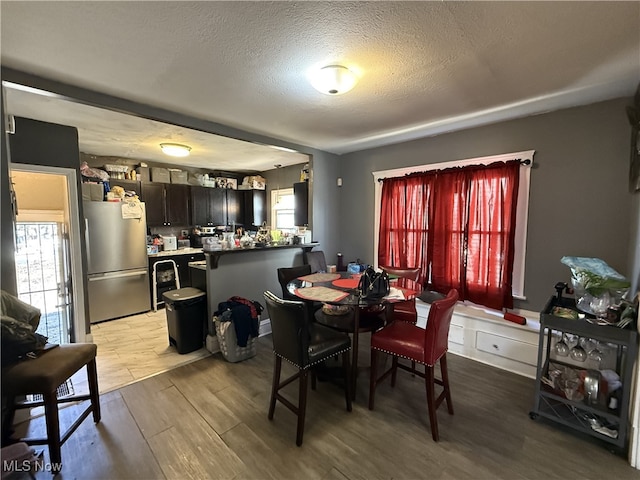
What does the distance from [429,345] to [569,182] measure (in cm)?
214

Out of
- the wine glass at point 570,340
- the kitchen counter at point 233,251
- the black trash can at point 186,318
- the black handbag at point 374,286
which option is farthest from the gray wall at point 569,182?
the black trash can at point 186,318

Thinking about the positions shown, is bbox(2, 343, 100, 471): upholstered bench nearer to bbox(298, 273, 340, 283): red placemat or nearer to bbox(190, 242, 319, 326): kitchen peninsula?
bbox(190, 242, 319, 326): kitchen peninsula

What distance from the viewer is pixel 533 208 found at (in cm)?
285

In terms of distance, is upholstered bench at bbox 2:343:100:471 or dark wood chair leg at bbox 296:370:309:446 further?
dark wood chair leg at bbox 296:370:309:446

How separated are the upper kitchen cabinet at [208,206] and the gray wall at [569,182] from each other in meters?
4.25

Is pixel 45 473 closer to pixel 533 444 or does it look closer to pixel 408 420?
pixel 408 420

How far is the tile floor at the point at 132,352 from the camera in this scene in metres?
2.62

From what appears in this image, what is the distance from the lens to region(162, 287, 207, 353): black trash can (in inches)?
117

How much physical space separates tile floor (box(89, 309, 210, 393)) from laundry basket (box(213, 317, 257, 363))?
320mm

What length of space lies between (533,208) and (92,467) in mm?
4014

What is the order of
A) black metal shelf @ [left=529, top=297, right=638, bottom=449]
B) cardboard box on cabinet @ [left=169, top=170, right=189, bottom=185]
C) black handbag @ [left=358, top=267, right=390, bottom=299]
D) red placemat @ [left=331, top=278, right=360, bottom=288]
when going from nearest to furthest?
black metal shelf @ [left=529, top=297, right=638, bottom=449] < black handbag @ [left=358, top=267, right=390, bottom=299] < red placemat @ [left=331, top=278, right=360, bottom=288] < cardboard box on cabinet @ [left=169, top=170, right=189, bottom=185]

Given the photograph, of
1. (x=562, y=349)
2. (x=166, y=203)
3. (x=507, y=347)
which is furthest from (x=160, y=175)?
(x=562, y=349)

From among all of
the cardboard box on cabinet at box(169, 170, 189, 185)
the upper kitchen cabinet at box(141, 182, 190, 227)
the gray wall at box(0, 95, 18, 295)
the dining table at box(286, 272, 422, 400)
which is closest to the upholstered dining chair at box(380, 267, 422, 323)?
the dining table at box(286, 272, 422, 400)

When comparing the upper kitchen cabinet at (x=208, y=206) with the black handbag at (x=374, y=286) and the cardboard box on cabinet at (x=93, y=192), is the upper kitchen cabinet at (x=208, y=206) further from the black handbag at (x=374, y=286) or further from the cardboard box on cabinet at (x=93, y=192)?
the black handbag at (x=374, y=286)
